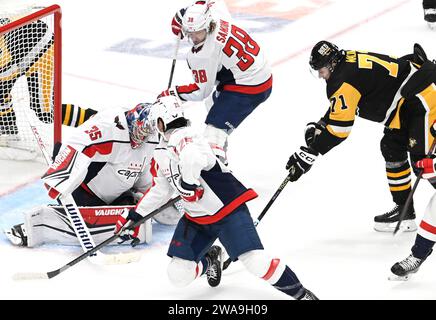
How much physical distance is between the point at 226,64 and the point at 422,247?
1.45m

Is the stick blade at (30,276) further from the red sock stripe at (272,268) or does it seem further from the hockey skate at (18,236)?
the red sock stripe at (272,268)

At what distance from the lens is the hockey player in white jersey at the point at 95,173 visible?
5273 millimetres

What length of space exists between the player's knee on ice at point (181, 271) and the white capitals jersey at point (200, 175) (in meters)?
0.18

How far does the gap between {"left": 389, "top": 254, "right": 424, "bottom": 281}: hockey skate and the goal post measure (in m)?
2.03

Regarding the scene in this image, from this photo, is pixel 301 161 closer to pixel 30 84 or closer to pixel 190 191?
pixel 190 191

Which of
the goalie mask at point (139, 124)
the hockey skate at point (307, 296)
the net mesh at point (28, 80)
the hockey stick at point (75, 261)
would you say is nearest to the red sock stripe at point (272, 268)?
the hockey skate at point (307, 296)

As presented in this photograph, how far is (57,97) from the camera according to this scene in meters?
6.02

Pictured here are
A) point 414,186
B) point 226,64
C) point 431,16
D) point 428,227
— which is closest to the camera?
point 428,227

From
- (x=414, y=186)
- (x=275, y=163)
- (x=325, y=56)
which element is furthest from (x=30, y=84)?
(x=414, y=186)

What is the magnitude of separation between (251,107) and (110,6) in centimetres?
339

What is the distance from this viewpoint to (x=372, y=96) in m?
5.16

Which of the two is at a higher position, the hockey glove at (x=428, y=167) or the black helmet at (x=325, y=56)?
the black helmet at (x=325, y=56)

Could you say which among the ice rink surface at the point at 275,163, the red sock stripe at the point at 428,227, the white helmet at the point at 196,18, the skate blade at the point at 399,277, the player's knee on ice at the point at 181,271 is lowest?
the ice rink surface at the point at 275,163

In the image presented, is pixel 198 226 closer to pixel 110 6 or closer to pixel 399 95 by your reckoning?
pixel 399 95
